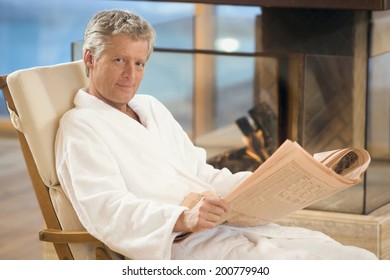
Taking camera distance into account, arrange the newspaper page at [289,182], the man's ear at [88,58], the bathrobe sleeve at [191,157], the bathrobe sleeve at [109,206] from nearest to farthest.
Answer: the newspaper page at [289,182], the bathrobe sleeve at [109,206], the man's ear at [88,58], the bathrobe sleeve at [191,157]

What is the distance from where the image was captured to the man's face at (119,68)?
7.36 feet

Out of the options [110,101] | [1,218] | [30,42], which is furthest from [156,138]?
[30,42]

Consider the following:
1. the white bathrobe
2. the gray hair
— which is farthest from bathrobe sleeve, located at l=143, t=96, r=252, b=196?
the gray hair

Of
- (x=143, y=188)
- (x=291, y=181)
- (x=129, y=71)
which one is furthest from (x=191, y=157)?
(x=291, y=181)

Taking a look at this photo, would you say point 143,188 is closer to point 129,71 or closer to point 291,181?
point 129,71

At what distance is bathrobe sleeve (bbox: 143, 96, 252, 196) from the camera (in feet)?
8.17

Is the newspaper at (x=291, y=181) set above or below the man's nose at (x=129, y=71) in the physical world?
below

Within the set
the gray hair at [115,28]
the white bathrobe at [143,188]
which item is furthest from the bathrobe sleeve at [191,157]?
the gray hair at [115,28]

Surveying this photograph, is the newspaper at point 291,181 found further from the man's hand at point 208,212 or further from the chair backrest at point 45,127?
the chair backrest at point 45,127

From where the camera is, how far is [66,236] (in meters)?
2.33

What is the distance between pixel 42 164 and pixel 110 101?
23 cm

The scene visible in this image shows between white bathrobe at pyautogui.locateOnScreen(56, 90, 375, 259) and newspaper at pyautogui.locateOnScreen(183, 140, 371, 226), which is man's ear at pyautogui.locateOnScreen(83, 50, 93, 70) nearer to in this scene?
white bathrobe at pyautogui.locateOnScreen(56, 90, 375, 259)

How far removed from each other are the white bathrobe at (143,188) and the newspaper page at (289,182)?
9 cm

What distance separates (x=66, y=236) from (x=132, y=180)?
215mm
